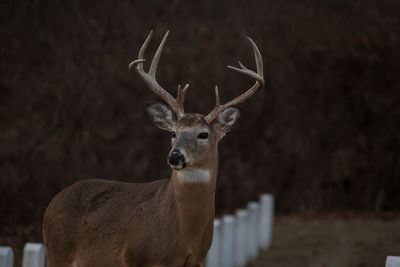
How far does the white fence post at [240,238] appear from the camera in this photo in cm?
865

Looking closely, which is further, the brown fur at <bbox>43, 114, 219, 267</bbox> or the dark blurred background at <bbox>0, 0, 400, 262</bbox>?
the dark blurred background at <bbox>0, 0, 400, 262</bbox>

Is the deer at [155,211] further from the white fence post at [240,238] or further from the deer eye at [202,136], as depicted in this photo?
the white fence post at [240,238]

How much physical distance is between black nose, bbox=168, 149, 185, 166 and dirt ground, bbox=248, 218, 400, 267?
171 inches

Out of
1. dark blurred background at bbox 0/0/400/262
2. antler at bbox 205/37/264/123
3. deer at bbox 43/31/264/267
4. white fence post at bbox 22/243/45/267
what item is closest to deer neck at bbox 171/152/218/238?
deer at bbox 43/31/264/267

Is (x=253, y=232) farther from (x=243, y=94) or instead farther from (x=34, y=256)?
(x=34, y=256)

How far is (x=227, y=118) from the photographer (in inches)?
223

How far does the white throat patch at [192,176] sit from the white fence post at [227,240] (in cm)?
264

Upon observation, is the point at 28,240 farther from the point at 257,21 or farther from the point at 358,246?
the point at 257,21

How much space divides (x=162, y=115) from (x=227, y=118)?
0.55 meters

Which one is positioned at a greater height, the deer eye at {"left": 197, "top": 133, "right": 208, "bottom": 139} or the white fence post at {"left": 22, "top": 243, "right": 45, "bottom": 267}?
the deer eye at {"left": 197, "top": 133, "right": 208, "bottom": 139}

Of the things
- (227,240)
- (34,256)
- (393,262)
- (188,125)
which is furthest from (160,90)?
(227,240)

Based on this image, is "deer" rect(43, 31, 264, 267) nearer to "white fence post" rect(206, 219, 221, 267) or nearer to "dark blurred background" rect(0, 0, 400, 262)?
"white fence post" rect(206, 219, 221, 267)

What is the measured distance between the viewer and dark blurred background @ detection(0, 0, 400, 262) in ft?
37.5

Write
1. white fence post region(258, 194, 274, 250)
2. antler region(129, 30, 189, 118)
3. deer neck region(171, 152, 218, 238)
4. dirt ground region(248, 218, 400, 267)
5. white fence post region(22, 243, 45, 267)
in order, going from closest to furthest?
deer neck region(171, 152, 218, 238) < white fence post region(22, 243, 45, 267) < antler region(129, 30, 189, 118) < dirt ground region(248, 218, 400, 267) < white fence post region(258, 194, 274, 250)
